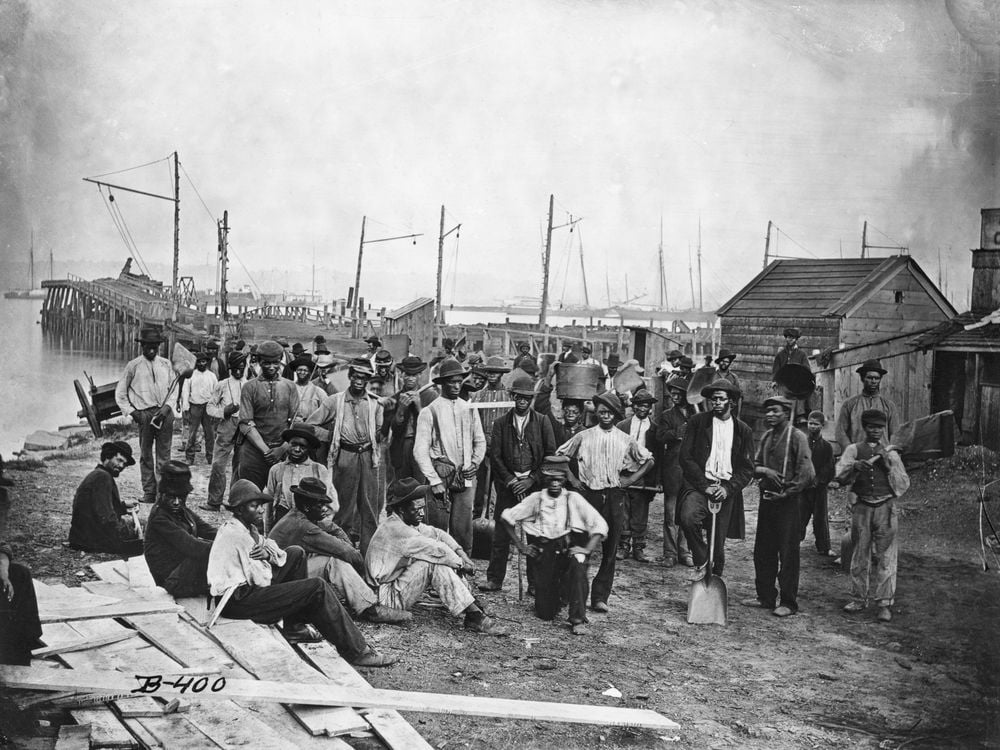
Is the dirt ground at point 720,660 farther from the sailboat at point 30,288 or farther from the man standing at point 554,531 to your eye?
the sailboat at point 30,288

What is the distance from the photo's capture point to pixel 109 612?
4.92 m

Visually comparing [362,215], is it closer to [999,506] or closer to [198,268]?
[198,268]

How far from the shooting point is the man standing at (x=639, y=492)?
782cm

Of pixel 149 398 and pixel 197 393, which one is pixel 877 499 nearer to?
pixel 149 398

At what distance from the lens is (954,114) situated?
24.8 ft

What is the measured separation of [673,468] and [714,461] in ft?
4.02

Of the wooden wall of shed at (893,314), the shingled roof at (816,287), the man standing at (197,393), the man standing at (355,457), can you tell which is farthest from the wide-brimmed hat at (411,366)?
the wooden wall of shed at (893,314)

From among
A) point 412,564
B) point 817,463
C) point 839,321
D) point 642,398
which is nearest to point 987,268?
point 839,321

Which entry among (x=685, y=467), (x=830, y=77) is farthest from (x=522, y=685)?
(x=830, y=77)

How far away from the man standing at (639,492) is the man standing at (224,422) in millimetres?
3955

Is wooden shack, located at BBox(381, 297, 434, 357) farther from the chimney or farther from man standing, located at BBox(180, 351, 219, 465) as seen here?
the chimney

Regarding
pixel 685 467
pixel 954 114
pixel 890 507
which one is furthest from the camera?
pixel 954 114

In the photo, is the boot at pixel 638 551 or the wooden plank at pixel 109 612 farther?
the boot at pixel 638 551

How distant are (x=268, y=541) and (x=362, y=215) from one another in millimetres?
3813
